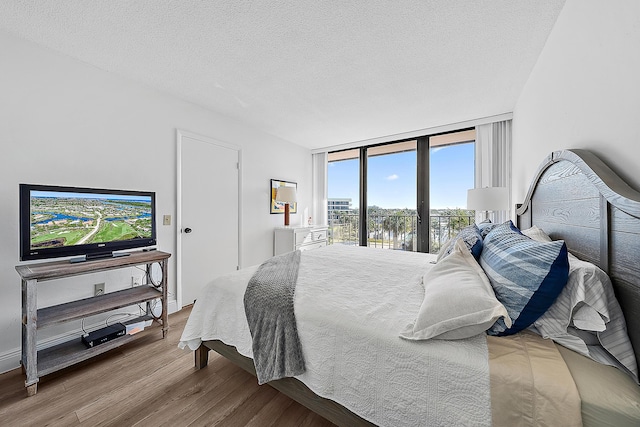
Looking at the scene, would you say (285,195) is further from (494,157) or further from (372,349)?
(372,349)

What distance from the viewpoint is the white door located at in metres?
2.96

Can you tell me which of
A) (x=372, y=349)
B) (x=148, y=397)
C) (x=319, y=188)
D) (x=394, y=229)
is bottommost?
(x=148, y=397)

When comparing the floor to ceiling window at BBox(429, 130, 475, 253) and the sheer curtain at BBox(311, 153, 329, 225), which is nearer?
the floor to ceiling window at BBox(429, 130, 475, 253)

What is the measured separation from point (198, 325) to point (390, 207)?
357 centimetres

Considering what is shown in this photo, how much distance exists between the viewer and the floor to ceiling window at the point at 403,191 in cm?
385

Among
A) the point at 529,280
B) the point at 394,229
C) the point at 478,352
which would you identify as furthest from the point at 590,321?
the point at 394,229

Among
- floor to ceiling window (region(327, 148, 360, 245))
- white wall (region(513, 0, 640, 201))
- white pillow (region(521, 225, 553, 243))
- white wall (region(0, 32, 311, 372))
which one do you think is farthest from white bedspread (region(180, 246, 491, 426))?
floor to ceiling window (region(327, 148, 360, 245))

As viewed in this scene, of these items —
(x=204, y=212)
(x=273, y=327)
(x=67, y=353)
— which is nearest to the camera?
(x=273, y=327)

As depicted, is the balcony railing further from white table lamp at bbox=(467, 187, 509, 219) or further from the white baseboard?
the white baseboard

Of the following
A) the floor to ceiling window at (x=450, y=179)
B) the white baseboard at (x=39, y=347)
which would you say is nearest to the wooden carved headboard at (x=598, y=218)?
the floor to ceiling window at (x=450, y=179)

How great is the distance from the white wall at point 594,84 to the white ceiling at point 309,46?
0.27 meters

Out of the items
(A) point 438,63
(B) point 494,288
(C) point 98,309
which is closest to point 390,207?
(A) point 438,63

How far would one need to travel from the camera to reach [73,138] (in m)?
2.15

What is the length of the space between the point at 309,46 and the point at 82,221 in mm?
2248
